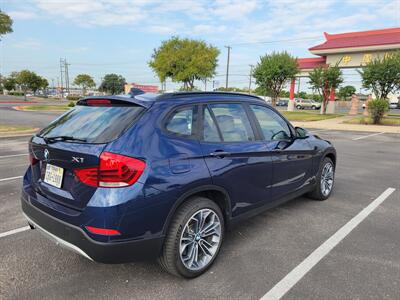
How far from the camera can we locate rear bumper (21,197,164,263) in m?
2.40

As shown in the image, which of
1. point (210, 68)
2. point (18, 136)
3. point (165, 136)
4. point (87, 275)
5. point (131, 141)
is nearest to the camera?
point (131, 141)

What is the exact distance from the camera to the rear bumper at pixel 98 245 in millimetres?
2398

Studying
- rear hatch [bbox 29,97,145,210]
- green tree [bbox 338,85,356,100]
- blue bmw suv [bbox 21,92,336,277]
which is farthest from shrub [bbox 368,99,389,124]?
green tree [bbox 338,85,356,100]

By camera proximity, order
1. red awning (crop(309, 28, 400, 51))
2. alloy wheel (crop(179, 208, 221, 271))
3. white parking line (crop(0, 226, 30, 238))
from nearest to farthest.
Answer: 1. alloy wheel (crop(179, 208, 221, 271))
2. white parking line (crop(0, 226, 30, 238))
3. red awning (crop(309, 28, 400, 51))

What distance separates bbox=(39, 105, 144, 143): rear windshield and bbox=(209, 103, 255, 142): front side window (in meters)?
0.87

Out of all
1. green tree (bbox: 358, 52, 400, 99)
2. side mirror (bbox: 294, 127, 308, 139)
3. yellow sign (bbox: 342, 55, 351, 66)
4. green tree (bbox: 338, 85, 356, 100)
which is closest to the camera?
side mirror (bbox: 294, 127, 308, 139)

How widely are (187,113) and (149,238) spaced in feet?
3.83

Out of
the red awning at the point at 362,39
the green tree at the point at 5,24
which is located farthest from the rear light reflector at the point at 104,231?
the red awning at the point at 362,39

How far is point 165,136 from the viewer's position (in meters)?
2.67

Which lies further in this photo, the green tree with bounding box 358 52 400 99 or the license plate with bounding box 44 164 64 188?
the green tree with bounding box 358 52 400 99

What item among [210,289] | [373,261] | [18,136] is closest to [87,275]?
[210,289]

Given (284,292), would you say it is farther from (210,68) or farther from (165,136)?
(210,68)

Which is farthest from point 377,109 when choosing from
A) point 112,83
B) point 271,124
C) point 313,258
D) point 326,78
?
point 112,83

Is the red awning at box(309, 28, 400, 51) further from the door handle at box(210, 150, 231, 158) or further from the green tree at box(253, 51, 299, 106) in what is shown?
the door handle at box(210, 150, 231, 158)
